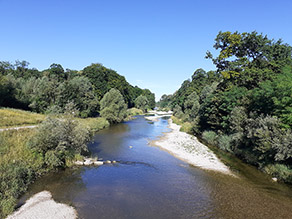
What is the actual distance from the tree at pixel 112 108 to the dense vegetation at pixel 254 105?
2574 centimetres

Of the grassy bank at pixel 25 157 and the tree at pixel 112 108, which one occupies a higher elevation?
the tree at pixel 112 108

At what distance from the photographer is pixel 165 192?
1678 centimetres

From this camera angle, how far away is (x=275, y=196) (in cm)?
1619

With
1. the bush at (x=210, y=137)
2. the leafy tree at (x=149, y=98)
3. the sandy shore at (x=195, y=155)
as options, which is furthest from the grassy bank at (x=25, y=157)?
the leafy tree at (x=149, y=98)

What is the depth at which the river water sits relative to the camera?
13.8 meters

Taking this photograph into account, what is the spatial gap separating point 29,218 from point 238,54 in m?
42.0

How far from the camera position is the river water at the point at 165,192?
542 inches

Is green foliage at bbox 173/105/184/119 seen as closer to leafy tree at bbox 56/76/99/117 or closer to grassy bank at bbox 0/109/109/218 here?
leafy tree at bbox 56/76/99/117

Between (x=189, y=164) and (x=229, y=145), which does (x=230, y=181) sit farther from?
(x=229, y=145)

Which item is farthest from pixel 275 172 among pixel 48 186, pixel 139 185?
pixel 48 186

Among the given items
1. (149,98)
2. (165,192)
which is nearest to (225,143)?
(165,192)

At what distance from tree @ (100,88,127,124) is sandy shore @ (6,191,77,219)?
157 feet

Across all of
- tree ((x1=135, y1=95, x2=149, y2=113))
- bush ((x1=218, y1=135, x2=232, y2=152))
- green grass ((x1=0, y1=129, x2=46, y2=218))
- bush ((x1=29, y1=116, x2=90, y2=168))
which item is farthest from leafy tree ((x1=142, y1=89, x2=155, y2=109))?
green grass ((x1=0, y1=129, x2=46, y2=218))

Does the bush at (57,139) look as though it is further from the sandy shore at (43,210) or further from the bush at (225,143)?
the bush at (225,143)
